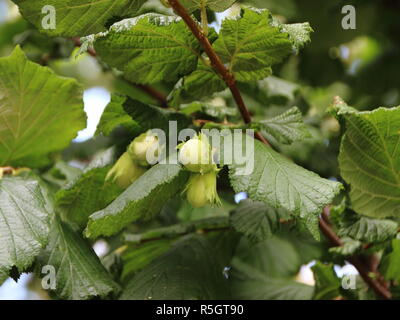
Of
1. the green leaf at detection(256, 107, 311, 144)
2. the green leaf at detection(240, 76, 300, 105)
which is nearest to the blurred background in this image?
the green leaf at detection(240, 76, 300, 105)

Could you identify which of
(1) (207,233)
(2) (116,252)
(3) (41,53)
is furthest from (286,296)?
(3) (41,53)

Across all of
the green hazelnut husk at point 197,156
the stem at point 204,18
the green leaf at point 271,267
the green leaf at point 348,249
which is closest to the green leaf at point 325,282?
the green leaf at point 348,249

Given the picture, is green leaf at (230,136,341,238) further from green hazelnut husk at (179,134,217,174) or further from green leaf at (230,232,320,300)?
green leaf at (230,232,320,300)

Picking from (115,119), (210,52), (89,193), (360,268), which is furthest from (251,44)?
(360,268)

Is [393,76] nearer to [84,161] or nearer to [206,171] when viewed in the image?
[84,161]

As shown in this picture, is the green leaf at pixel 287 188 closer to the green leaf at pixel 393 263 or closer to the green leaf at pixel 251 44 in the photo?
the green leaf at pixel 251 44

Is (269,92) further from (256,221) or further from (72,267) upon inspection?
(72,267)
